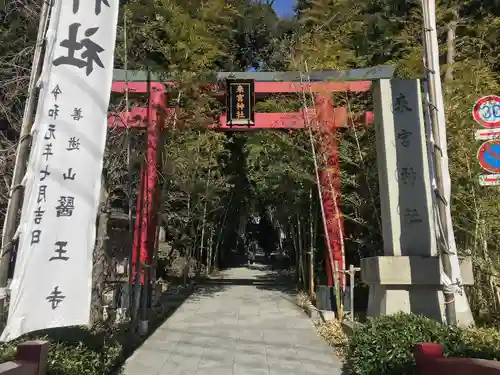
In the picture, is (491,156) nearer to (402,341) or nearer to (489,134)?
(489,134)

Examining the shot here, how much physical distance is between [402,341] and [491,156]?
1.83 metres

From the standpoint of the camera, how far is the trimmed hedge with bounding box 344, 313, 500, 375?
160 inches

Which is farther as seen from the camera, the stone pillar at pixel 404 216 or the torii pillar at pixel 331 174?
the torii pillar at pixel 331 174

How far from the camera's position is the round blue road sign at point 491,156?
4.38m

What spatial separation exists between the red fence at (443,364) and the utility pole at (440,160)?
1.07m

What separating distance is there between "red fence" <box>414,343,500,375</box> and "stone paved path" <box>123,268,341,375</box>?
1890 millimetres

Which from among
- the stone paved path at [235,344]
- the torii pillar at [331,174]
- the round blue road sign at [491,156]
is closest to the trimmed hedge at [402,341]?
the stone paved path at [235,344]

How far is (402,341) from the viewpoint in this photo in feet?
13.9

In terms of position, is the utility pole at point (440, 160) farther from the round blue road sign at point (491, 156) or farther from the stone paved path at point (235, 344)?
the stone paved path at point (235, 344)

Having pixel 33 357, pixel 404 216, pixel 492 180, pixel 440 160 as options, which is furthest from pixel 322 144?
pixel 33 357

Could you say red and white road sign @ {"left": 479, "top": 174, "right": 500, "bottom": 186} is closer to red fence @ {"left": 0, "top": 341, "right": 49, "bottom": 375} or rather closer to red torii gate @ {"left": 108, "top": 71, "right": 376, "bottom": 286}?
red fence @ {"left": 0, "top": 341, "right": 49, "bottom": 375}

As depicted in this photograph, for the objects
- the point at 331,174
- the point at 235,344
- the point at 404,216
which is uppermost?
the point at 331,174

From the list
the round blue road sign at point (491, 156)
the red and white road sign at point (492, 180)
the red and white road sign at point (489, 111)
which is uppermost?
the red and white road sign at point (489, 111)

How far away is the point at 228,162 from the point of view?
15734mm
